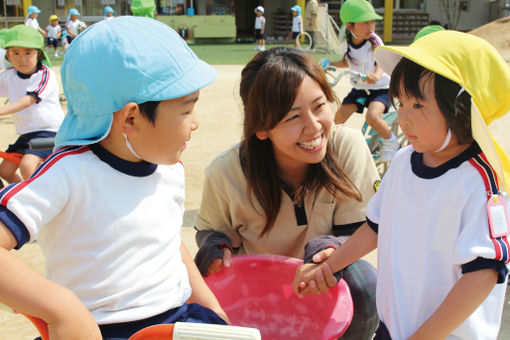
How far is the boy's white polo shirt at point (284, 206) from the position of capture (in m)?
1.98

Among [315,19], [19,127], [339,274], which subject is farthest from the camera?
[315,19]

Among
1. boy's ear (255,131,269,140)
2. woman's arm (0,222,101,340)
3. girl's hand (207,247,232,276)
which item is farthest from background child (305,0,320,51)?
woman's arm (0,222,101,340)

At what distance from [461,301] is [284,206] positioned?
83 centimetres

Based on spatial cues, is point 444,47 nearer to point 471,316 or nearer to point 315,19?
point 471,316

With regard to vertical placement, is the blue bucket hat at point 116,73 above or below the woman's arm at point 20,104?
above

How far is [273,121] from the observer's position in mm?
1830

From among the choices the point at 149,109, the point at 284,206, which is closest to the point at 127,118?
the point at 149,109

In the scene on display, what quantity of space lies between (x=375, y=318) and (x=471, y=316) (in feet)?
1.90

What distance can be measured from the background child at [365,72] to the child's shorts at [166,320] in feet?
10.3

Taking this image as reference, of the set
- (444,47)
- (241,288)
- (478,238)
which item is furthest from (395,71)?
(241,288)

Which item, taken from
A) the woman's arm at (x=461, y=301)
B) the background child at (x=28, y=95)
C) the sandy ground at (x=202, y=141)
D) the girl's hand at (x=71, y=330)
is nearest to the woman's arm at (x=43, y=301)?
the girl's hand at (x=71, y=330)

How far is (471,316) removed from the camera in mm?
1353

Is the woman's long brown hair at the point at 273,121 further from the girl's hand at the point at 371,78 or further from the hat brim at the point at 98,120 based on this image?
the girl's hand at the point at 371,78

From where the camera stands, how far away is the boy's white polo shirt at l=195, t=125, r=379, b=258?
198 cm
